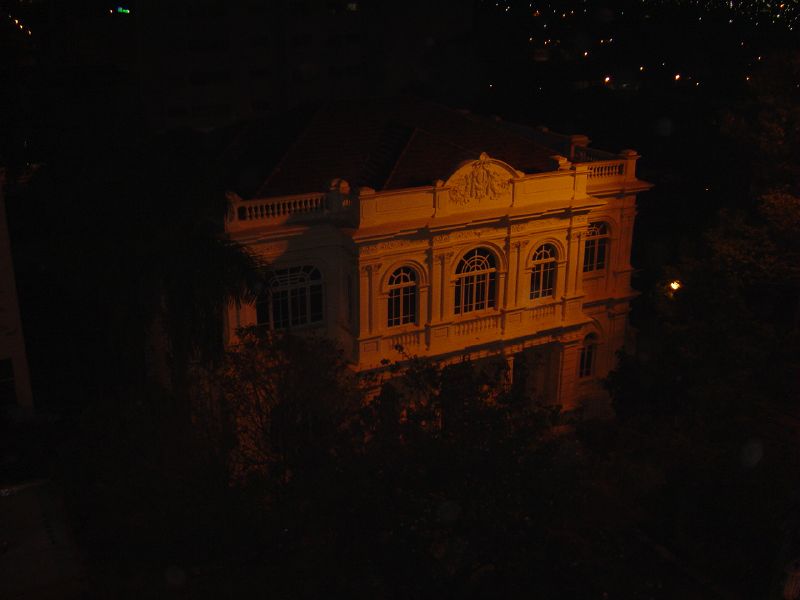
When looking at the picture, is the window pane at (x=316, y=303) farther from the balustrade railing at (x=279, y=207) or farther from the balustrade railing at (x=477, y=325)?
the balustrade railing at (x=477, y=325)

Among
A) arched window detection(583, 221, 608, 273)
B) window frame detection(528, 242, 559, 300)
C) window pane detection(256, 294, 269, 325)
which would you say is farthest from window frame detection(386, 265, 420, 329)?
arched window detection(583, 221, 608, 273)

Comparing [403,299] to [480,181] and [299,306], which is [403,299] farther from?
[480,181]

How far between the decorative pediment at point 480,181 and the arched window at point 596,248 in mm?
4485

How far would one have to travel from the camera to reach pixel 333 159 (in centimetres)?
2792

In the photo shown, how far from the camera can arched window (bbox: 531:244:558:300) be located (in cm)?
2914

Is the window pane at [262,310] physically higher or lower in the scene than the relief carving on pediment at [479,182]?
lower

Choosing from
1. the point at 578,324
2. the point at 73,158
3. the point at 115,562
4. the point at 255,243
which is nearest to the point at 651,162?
the point at 578,324

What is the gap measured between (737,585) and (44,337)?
1949 cm

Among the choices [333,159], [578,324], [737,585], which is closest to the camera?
[737,585]

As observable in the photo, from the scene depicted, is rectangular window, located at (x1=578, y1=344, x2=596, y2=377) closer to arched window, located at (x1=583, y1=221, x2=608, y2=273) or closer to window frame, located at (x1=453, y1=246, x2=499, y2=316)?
arched window, located at (x1=583, y1=221, x2=608, y2=273)

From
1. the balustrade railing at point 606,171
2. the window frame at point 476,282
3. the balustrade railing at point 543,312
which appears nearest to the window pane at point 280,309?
the window frame at point 476,282

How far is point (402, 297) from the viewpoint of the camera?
2725 centimetres

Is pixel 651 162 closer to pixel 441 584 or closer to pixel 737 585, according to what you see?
pixel 737 585

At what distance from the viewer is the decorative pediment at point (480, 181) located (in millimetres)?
26703
